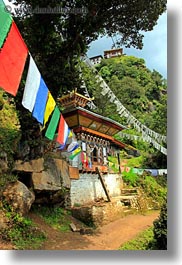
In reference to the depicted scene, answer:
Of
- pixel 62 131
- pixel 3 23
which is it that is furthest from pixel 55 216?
pixel 3 23

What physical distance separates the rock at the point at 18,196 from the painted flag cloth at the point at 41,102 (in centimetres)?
176

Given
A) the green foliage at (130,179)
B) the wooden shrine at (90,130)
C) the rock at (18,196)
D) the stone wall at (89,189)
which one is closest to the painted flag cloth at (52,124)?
the rock at (18,196)

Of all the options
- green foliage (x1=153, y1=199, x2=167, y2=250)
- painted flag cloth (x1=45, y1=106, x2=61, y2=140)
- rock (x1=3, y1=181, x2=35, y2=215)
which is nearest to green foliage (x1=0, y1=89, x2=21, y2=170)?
rock (x1=3, y1=181, x2=35, y2=215)

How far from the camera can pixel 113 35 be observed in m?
5.82

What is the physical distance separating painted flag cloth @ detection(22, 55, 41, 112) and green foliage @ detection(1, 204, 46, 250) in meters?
2.09

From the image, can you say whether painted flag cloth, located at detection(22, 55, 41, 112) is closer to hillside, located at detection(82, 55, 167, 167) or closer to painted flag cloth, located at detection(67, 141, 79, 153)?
painted flag cloth, located at detection(67, 141, 79, 153)

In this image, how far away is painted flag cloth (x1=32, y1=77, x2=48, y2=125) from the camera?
287 cm

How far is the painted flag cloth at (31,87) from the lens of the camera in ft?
8.60

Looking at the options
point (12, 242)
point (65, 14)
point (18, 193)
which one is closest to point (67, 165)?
point (18, 193)

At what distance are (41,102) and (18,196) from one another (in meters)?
1.94

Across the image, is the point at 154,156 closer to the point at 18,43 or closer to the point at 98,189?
the point at 98,189

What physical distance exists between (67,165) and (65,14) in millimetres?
2828

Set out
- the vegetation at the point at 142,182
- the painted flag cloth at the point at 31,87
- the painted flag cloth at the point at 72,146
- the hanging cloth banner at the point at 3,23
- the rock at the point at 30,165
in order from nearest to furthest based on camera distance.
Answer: the hanging cloth banner at the point at 3,23 → the painted flag cloth at the point at 31,87 → the rock at the point at 30,165 → the painted flag cloth at the point at 72,146 → the vegetation at the point at 142,182

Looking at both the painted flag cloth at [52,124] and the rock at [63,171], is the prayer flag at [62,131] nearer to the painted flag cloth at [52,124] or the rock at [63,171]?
the painted flag cloth at [52,124]
